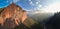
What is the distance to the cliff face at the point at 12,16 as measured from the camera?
1.68 m

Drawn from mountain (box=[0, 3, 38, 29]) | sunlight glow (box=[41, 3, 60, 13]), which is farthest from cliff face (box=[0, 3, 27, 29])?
sunlight glow (box=[41, 3, 60, 13])

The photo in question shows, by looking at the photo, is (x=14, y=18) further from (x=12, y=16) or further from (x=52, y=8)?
(x=52, y=8)

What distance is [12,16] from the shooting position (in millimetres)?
1696

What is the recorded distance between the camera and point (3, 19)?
169 centimetres

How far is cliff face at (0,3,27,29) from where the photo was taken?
1.68 metres

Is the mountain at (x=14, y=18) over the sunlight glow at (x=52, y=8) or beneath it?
beneath

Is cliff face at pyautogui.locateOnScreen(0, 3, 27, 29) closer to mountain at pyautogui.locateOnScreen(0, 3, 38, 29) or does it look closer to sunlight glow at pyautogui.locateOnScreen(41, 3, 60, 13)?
mountain at pyautogui.locateOnScreen(0, 3, 38, 29)

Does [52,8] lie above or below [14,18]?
above

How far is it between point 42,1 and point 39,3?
50 millimetres

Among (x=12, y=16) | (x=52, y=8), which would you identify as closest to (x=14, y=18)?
(x=12, y=16)

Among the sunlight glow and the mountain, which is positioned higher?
the sunlight glow

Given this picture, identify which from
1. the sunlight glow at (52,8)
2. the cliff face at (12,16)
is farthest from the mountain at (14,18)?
the sunlight glow at (52,8)

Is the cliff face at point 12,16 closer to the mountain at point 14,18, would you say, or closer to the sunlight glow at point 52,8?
the mountain at point 14,18

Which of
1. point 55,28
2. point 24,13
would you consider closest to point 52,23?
point 55,28
